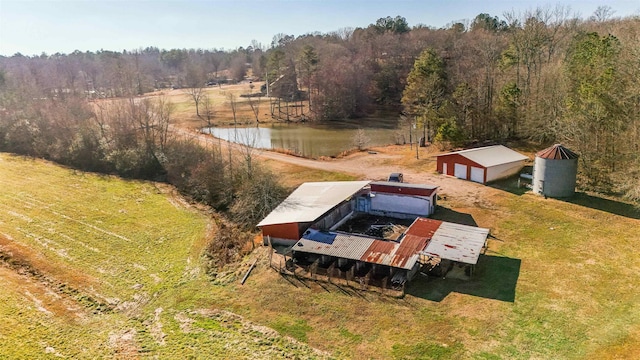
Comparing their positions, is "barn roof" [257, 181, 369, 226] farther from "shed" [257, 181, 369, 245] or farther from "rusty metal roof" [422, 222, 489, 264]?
"rusty metal roof" [422, 222, 489, 264]

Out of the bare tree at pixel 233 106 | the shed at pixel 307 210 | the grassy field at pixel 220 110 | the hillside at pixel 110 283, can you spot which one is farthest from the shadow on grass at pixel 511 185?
the grassy field at pixel 220 110

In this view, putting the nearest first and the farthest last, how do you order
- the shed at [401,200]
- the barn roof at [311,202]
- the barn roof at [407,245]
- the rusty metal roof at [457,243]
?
the rusty metal roof at [457,243], the barn roof at [407,245], the barn roof at [311,202], the shed at [401,200]

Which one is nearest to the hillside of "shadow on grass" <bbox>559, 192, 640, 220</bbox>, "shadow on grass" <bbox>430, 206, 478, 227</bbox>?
"shadow on grass" <bbox>430, 206, 478, 227</bbox>

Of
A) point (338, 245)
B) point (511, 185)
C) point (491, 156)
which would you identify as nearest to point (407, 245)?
point (338, 245)

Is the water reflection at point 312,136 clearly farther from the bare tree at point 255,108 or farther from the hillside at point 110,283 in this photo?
the hillside at point 110,283

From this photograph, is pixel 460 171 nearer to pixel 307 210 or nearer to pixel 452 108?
pixel 452 108

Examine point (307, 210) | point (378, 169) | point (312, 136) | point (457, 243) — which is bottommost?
point (457, 243)
